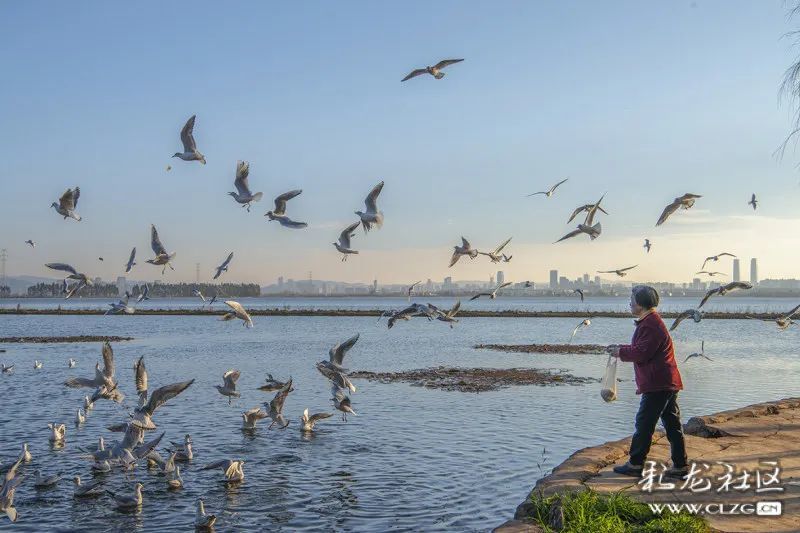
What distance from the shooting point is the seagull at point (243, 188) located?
11836 mm

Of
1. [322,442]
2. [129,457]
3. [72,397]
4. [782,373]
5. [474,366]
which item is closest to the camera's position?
[129,457]

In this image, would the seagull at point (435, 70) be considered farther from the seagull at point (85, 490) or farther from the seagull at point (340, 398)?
the seagull at point (85, 490)

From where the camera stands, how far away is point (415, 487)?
1245cm

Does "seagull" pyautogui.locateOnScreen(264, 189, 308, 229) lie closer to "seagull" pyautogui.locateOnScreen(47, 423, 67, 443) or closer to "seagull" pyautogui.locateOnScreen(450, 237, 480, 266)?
"seagull" pyautogui.locateOnScreen(450, 237, 480, 266)

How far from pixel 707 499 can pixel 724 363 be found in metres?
31.5

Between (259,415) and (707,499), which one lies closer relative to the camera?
(707,499)

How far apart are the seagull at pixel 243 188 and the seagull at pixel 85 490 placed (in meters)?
5.21

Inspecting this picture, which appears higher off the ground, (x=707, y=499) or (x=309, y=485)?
(x=707, y=499)

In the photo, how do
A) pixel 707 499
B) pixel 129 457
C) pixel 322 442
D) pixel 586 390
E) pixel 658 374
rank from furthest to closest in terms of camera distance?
pixel 586 390, pixel 322 442, pixel 129 457, pixel 658 374, pixel 707 499

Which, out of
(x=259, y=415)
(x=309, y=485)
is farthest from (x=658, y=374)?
(x=259, y=415)

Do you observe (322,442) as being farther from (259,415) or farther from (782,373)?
(782,373)

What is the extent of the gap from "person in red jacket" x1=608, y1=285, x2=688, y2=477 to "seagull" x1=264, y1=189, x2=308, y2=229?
5.17 meters

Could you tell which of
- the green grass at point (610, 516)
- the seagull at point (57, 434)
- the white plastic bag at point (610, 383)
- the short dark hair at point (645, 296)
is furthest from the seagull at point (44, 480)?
the short dark hair at point (645, 296)

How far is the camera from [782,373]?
31.4 m
